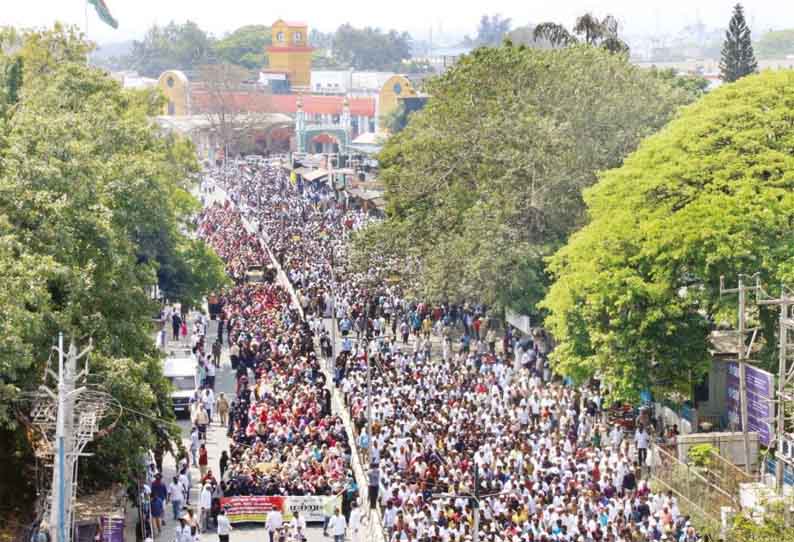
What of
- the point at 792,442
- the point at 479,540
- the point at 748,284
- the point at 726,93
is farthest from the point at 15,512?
the point at 726,93

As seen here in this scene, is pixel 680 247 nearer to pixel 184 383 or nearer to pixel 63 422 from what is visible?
pixel 184 383

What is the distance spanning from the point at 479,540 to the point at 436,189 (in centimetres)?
2248

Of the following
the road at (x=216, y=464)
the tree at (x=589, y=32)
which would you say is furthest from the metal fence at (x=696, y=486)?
the tree at (x=589, y=32)

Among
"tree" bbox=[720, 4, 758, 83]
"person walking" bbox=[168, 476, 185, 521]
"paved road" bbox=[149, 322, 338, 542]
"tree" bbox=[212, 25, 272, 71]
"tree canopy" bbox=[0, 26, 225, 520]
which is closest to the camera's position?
"tree canopy" bbox=[0, 26, 225, 520]

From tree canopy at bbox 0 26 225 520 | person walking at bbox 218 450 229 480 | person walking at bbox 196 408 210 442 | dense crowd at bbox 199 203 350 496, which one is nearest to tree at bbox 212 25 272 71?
dense crowd at bbox 199 203 350 496

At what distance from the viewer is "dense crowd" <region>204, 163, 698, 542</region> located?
2497 cm

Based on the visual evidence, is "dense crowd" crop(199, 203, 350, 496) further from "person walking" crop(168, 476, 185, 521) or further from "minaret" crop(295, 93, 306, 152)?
"minaret" crop(295, 93, 306, 152)

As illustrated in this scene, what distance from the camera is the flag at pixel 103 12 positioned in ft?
229

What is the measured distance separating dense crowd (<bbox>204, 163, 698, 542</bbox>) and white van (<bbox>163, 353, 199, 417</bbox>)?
254 centimetres

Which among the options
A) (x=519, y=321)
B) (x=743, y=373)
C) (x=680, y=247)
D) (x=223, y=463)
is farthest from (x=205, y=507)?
(x=519, y=321)

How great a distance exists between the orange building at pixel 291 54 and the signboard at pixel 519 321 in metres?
109

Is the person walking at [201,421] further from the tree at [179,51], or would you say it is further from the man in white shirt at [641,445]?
the tree at [179,51]

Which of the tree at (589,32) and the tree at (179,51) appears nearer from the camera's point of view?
the tree at (589,32)

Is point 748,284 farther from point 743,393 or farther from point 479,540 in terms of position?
point 479,540
